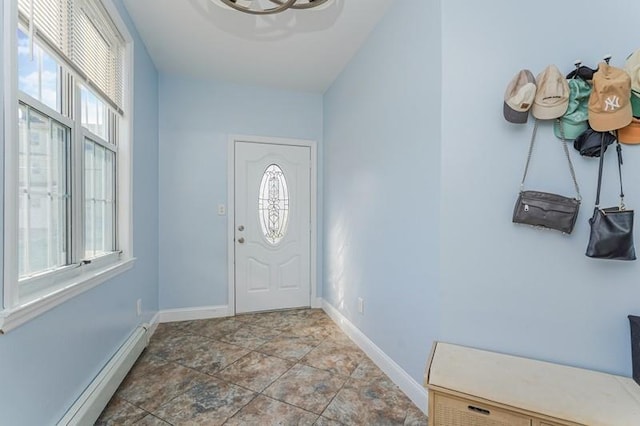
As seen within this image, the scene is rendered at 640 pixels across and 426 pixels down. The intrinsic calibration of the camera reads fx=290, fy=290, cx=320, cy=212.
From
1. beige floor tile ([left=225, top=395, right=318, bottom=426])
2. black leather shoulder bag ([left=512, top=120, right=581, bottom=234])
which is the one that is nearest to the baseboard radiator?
beige floor tile ([left=225, top=395, right=318, bottom=426])

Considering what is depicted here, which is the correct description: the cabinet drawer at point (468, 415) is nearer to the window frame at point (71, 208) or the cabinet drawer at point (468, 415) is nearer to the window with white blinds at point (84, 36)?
the window frame at point (71, 208)

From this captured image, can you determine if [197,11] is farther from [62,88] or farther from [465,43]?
[465,43]

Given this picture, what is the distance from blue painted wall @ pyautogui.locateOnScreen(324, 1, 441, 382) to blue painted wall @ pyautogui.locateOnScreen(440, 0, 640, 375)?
0.32ft

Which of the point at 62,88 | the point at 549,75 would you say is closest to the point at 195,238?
the point at 62,88

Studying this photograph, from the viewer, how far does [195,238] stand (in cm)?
314

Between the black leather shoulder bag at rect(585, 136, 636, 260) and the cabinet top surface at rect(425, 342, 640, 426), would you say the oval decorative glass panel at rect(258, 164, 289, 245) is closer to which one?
the cabinet top surface at rect(425, 342, 640, 426)

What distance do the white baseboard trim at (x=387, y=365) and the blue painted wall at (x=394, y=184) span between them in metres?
0.05

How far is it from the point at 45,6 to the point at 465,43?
1.98m

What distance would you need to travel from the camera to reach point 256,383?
1.99 metres

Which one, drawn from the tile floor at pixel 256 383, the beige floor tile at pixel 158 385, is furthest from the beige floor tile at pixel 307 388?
the beige floor tile at pixel 158 385

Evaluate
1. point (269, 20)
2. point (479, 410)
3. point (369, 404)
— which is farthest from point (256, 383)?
point (269, 20)

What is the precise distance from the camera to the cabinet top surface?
41.1 inches

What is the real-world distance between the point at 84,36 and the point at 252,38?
1180 mm

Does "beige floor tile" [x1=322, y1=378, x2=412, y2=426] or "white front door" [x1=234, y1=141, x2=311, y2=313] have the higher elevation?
"white front door" [x1=234, y1=141, x2=311, y2=313]
